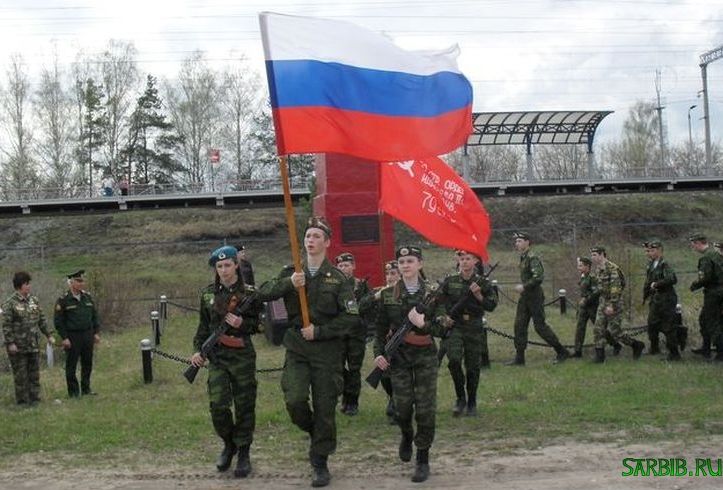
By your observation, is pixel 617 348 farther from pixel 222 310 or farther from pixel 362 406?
pixel 222 310

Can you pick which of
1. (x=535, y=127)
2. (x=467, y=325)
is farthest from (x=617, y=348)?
(x=535, y=127)

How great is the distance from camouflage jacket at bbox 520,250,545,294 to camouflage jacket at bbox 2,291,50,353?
6883mm

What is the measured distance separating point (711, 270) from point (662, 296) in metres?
0.80

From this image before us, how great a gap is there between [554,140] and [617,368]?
36.1 meters

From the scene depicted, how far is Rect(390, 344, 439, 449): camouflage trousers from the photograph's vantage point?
242 inches

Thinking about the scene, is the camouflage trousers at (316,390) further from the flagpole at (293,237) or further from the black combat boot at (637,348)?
the black combat boot at (637,348)

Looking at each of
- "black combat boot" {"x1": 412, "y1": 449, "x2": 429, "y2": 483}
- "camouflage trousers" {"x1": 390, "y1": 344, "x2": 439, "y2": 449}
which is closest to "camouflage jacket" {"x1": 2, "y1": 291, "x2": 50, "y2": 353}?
"camouflage trousers" {"x1": 390, "y1": 344, "x2": 439, "y2": 449}

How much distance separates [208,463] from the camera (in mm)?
6773

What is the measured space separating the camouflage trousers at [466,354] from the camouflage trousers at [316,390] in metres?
2.55

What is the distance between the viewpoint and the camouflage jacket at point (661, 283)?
36.9 ft

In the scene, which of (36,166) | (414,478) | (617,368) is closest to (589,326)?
(617,368)

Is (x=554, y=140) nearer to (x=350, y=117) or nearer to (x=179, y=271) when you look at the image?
(x=179, y=271)

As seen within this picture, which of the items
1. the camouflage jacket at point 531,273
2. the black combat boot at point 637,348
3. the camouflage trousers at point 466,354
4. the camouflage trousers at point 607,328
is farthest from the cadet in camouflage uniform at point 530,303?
the camouflage trousers at point 466,354

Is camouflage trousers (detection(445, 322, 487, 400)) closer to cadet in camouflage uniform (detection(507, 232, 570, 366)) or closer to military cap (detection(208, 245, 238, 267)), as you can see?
military cap (detection(208, 245, 238, 267))
